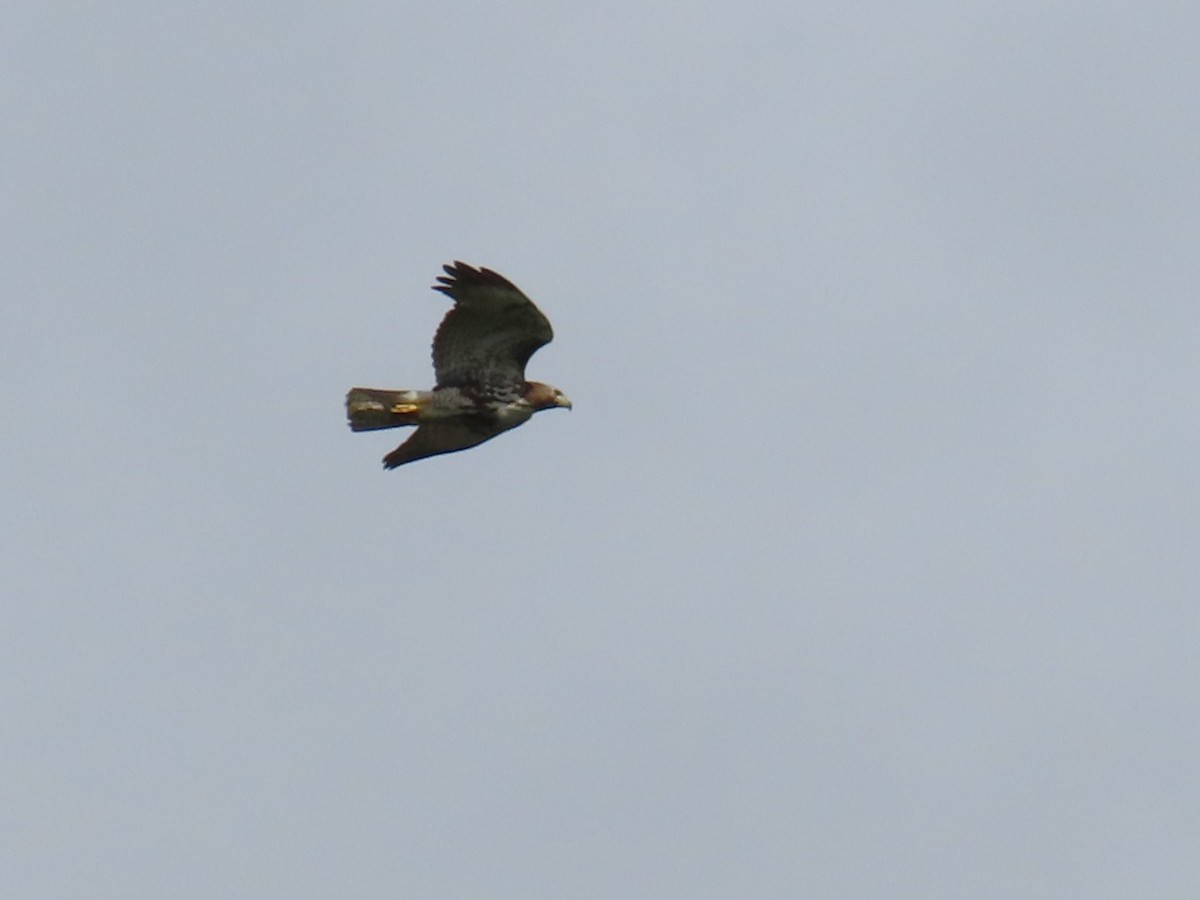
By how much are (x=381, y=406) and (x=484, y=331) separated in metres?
1.24

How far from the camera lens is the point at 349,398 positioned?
113 ft

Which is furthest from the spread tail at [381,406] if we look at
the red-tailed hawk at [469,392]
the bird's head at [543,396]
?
the bird's head at [543,396]

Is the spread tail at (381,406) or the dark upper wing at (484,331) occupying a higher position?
the dark upper wing at (484,331)

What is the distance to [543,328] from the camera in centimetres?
3409

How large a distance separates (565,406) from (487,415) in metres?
0.82

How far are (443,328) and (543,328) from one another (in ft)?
3.03


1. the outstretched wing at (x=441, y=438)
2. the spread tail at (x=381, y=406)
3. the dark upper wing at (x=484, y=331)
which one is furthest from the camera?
the outstretched wing at (x=441, y=438)

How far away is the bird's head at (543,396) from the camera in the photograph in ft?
114

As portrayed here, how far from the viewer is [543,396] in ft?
115

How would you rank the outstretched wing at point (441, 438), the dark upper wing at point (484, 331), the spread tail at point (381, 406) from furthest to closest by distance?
the outstretched wing at point (441, 438)
the spread tail at point (381, 406)
the dark upper wing at point (484, 331)

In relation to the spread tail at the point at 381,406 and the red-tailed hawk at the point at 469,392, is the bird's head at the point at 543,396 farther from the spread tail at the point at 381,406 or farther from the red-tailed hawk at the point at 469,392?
the spread tail at the point at 381,406

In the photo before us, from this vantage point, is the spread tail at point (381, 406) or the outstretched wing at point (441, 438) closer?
the spread tail at point (381, 406)

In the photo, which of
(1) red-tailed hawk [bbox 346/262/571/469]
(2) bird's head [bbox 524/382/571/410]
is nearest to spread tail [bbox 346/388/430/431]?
(1) red-tailed hawk [bbox 346/262/571/469]

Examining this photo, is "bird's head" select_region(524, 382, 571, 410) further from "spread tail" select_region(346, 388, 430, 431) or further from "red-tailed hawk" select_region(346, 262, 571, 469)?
"spread tail" select_region(346, 388, 430, 431)
